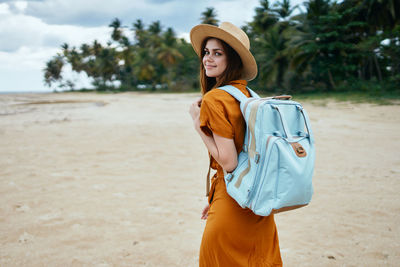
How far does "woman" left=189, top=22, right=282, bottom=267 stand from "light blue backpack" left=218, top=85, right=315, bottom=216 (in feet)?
0.27

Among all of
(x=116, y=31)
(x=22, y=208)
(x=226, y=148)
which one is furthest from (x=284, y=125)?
(x=116, y=31)

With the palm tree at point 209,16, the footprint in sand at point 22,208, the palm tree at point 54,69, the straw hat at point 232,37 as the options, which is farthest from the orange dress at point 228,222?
the palm tree at point 54,69

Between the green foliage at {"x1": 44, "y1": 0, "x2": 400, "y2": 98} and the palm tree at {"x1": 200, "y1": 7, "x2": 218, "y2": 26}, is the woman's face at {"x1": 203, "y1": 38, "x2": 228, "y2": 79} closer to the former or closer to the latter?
the green foliage at {"x1": 44, "y1": 0, "x2": 400, "y2": 98}

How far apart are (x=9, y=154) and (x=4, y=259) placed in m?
4.36

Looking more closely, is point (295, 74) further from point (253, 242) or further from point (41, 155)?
point (253, 242)

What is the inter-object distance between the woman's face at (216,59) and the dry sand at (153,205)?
166 centimetres

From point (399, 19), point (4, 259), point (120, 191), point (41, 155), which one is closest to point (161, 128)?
point (41, 155)

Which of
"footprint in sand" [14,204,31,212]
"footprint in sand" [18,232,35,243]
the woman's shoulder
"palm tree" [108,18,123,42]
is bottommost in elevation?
"footprint in sand" [18,232,35,243]

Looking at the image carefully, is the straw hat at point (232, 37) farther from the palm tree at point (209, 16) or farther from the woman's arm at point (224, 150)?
the palm tree at point (209, 16)

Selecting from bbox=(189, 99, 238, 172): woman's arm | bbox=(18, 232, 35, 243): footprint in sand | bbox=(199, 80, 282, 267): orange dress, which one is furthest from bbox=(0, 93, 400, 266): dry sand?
bbox=(189, 99, 238, 172): woman's arm

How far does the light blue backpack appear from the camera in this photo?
1.09m

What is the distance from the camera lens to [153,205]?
11.4 feet

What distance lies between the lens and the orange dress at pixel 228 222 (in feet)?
3.98

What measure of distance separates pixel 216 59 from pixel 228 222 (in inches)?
31.2
